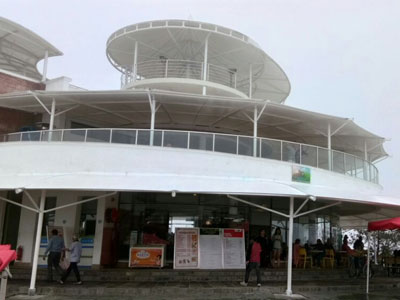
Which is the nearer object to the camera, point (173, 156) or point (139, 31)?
point (173, 156)

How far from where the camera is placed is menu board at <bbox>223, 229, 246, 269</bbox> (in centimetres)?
1602

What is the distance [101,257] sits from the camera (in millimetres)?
15836

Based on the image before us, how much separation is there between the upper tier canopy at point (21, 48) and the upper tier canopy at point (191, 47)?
138 inches

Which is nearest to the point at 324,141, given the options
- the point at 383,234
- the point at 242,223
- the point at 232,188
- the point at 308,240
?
the point at 308,240

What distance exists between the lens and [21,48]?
75.4 ft

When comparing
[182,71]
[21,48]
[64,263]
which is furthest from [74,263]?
[21,48]

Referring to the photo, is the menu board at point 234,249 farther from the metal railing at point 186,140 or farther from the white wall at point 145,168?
the metal railing at point 186,140

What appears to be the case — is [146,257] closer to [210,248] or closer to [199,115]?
[210,248]

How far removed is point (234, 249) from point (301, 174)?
3.75 metres

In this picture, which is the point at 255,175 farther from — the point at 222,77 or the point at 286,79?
the point at 286,79

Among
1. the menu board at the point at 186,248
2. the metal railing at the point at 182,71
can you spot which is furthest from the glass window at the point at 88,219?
the metal railing at the point at 182,71

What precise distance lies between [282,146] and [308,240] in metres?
6.55

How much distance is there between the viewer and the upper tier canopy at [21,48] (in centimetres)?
2103

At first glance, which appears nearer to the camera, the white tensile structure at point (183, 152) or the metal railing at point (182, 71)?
the white tensile structure at point (183, 152)
